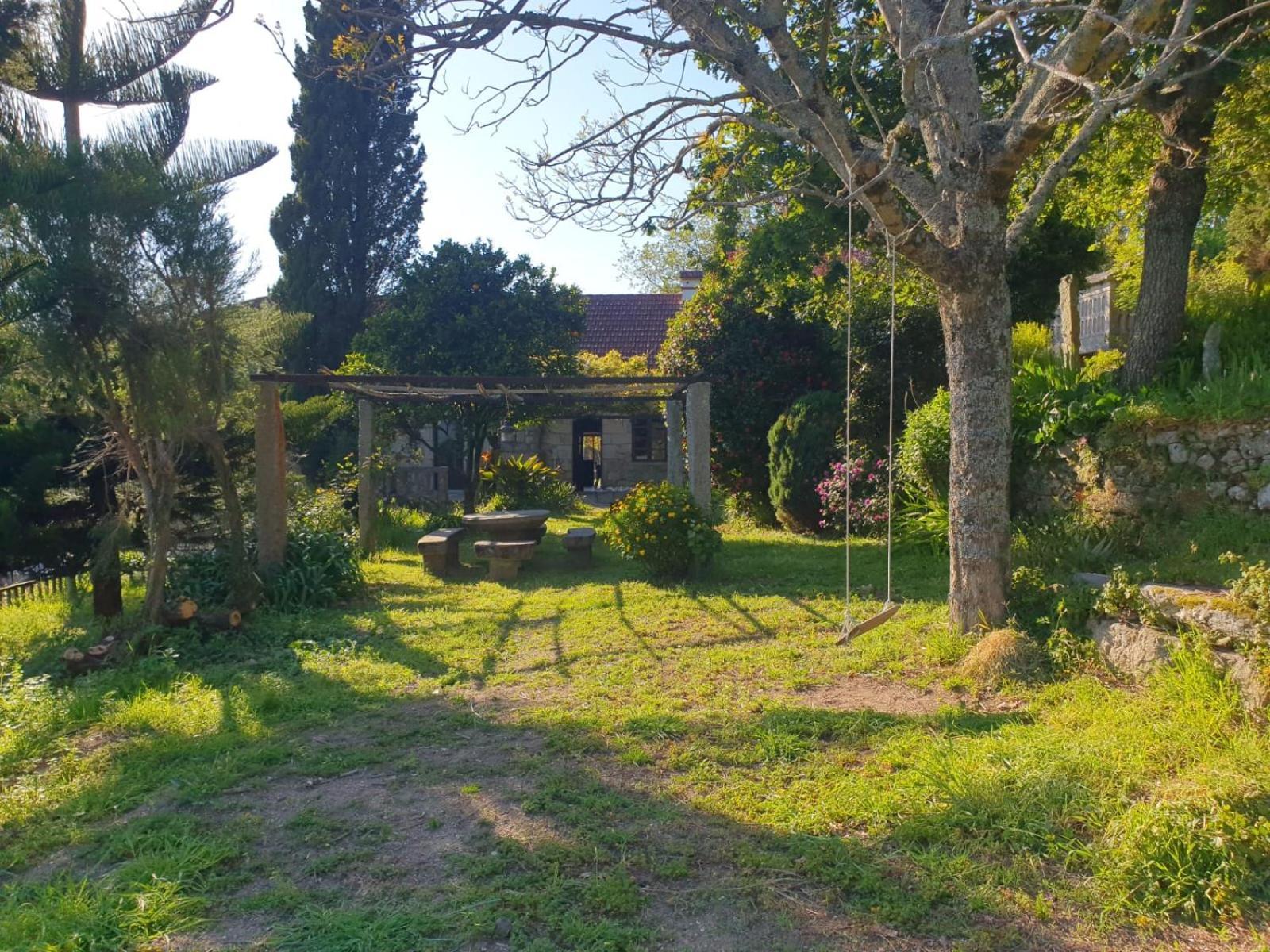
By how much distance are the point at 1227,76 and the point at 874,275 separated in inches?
157

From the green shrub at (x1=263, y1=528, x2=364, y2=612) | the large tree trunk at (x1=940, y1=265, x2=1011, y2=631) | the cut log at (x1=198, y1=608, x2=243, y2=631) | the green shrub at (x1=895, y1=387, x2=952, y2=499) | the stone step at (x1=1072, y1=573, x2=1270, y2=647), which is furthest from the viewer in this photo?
the green shrub at (x1=895, y1=387, x2=952, y2=499)

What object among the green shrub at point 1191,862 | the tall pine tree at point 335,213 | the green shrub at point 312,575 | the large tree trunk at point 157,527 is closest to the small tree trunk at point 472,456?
the green shrub at point 312,575

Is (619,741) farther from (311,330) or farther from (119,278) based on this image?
(311,330)

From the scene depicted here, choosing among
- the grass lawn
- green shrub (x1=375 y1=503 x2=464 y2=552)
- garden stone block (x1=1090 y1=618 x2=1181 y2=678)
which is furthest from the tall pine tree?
garden stone block (x1=1090 y1=618 x2=1181 y2=678)

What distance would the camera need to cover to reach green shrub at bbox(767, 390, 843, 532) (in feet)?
37.4

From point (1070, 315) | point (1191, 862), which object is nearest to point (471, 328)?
point (1070, 315)

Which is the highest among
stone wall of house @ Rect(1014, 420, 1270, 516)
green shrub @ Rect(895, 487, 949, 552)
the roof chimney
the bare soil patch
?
the roof chimney

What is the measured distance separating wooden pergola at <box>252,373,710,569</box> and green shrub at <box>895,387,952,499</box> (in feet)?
7.08

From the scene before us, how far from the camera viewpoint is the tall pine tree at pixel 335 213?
21750 millimetres

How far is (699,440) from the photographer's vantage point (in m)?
9.66

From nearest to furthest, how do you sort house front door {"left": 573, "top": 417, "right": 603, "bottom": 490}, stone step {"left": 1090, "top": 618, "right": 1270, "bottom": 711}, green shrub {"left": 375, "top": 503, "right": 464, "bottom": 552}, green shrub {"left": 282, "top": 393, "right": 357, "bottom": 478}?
stone step {"left": 1090, "top": 618, "right": 1270, "bottom": 711}, green shrub {"left": 282, "top": 393, "right": 357, "bottom": 478}, green shrub {"left": 375, "top": 503, "right": 464, "bottom": 552}, house front door {"left": 573, "top": 417, "right": 603, "bottom": 490}

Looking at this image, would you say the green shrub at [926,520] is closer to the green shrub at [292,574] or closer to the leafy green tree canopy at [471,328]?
the green shrub at [292,574]

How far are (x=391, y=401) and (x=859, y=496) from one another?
6.64 meters

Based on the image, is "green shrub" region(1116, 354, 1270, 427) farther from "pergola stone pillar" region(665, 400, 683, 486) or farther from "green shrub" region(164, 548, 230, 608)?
"green shrub" region(164, 548, 230, 608)
